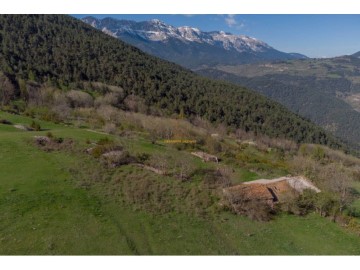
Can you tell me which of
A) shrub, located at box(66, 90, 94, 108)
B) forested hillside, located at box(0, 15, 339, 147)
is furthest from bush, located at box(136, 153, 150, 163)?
forested hillside, located at box(0, 15, 339, 147)

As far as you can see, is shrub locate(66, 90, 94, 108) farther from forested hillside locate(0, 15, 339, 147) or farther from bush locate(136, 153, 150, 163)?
bush locate(136, 153, 150, 163)

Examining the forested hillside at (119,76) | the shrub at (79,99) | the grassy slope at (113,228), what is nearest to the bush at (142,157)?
the grassy slope at (113,228)

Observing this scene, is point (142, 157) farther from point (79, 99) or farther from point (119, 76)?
point (119, 76)

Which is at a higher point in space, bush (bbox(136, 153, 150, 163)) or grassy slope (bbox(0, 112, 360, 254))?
bush (bbox(136, 153, 150, 163))

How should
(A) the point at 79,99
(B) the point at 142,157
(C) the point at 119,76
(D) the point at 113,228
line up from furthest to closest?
(C) the point at 119,76
(A) the point at 79,99
(B) the point at 142,157
(D) the point at 113,228

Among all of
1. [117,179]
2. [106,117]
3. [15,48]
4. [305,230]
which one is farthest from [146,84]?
[305,230]

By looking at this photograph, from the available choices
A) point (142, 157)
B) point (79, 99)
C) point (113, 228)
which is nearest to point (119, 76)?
point (79, 99)

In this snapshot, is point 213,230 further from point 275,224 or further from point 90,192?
→ point 90,192
